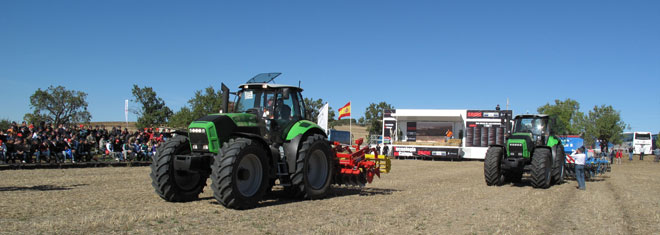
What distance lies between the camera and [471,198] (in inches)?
435

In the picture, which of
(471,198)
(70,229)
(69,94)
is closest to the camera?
(70,229)

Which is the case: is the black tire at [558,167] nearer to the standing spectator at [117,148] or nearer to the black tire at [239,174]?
the black tire at [239,174]

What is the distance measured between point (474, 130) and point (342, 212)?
1117 inches

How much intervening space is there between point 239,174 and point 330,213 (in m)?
1.65

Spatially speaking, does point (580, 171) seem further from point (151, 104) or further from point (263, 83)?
point (151, 104)

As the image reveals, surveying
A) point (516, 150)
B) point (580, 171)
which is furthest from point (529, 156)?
point (580, 171)

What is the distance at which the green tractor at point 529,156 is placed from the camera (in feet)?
48.0

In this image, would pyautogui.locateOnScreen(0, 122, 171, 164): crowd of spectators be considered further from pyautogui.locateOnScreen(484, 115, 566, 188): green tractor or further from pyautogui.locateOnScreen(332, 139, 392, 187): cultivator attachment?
pyautogui.locateOnScreen(484, 115, 566, 188): green tractor

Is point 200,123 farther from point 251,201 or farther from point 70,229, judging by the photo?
point 70,229

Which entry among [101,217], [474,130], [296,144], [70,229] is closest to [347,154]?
[296,144]

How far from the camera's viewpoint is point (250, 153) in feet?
27.6

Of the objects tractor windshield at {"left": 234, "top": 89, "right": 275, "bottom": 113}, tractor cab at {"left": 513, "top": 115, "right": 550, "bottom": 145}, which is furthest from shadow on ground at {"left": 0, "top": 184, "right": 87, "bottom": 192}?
tractor cab at {"left": 513, "top": 115, "right": 550, "bottom": 145}

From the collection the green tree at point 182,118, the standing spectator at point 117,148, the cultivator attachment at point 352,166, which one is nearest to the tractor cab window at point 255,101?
the cultivator attachment at point 352,166

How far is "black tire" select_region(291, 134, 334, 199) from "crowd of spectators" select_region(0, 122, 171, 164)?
708cm
